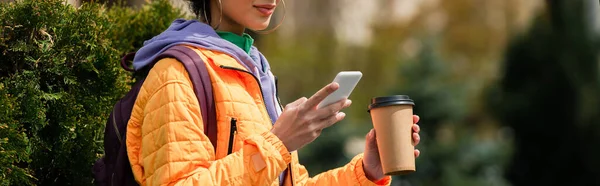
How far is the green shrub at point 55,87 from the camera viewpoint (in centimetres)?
337

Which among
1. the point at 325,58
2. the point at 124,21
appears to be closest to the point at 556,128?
the point at 124,21

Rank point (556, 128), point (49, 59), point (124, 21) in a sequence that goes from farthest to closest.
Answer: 1. point (556, 128)
2. point (124, 21)
3. point (49, 59)

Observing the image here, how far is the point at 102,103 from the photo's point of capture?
3.68 meters

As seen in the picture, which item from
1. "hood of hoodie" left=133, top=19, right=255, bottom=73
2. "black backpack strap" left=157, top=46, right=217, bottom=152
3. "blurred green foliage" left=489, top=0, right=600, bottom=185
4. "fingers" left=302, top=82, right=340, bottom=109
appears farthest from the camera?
"blurred green foliage" left=489, top=0, right=600, bottom=185

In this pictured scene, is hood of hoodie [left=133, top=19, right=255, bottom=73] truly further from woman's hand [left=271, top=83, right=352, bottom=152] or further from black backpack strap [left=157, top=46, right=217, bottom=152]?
woman's hand [left=271, top=83, right=352, bottom=152]

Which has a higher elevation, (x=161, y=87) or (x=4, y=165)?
(x=161, y=87)

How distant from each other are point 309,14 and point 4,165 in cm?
3935

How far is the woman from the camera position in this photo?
2637 millimetres

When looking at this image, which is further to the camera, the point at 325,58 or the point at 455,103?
the point at 325,58

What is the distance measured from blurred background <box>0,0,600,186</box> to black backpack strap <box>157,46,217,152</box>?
74 centimetres

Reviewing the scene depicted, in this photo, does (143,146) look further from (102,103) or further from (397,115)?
(102,103)

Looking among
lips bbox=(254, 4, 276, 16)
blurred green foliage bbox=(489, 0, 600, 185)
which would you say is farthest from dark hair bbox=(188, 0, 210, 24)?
blurred green foliage bbox=(489, 0, 600, 185)

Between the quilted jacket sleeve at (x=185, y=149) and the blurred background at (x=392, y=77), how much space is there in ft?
2.22

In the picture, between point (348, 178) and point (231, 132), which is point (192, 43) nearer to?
point (231, 132)
